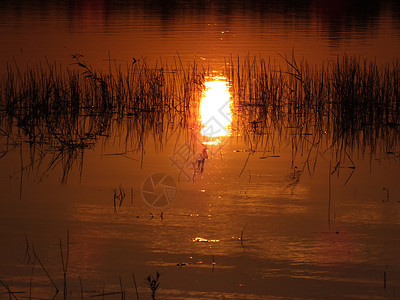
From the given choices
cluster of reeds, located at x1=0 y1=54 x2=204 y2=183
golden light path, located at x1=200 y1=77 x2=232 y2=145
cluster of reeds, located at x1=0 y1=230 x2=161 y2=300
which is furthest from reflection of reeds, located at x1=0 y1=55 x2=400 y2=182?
cluster of reeds, located at x1=0 y1=230 x2=161 y2=300

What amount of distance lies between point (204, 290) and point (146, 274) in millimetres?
336

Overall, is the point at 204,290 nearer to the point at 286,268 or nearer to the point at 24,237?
the point at 286,268

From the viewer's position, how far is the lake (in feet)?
12.1

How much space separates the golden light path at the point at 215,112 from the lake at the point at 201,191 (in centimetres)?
3

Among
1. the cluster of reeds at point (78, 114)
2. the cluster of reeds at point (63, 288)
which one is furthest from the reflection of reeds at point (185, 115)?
the cluster of reeds at point (63, 288)

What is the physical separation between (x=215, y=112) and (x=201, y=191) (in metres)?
3.24

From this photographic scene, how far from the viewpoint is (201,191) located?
5.40m

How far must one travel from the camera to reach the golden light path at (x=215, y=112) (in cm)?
766

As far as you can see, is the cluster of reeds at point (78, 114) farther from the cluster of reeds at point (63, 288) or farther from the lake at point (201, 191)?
the cluster of reeds at point (63, 288)

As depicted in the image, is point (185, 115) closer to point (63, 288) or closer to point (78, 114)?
point (78, 114)

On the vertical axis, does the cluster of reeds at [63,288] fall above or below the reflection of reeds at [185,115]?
above

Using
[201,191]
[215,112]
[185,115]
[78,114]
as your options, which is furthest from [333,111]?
[201,191]

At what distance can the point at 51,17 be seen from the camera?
25500 millimetres

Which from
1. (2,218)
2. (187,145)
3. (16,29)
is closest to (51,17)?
(16,29)
